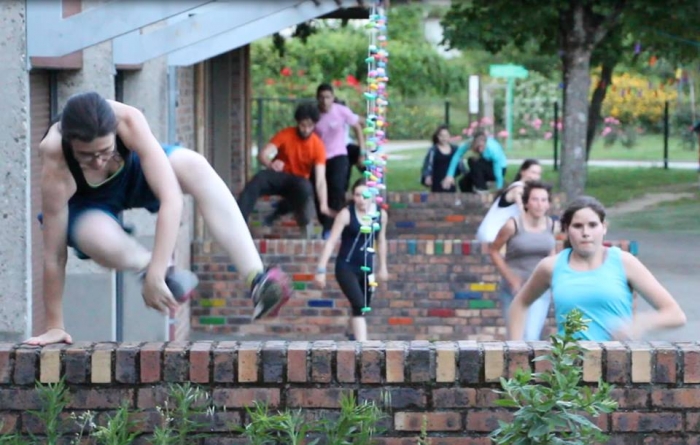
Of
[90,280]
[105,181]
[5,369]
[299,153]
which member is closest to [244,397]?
[5,369]

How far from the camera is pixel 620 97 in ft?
123

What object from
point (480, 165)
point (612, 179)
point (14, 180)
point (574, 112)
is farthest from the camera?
point (612, 179)

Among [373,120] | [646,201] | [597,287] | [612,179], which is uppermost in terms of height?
[373,120]

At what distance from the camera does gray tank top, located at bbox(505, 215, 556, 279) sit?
862 cm

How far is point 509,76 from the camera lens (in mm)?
32188

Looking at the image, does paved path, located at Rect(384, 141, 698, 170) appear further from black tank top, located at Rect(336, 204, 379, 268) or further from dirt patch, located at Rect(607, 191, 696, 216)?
black tank top, located at Rect(336, 204, 379, 268)

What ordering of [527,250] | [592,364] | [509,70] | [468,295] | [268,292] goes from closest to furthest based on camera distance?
[592,364] → [268,292] → [527,250] → [468,295] → [509,70]

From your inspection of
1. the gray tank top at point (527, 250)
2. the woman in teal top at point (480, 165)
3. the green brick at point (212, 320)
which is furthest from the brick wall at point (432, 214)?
the gray tank top at point (527, 250)

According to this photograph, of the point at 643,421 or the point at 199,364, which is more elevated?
the point at 199,364

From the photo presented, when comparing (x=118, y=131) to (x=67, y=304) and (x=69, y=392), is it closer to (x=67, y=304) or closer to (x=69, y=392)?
(x=69, y=392)

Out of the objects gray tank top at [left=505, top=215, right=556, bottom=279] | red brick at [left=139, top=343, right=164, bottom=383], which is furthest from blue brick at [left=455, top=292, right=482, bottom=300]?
red brick at [left=139, top=343, right=164, bottom=383]

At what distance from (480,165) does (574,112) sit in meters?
1.42

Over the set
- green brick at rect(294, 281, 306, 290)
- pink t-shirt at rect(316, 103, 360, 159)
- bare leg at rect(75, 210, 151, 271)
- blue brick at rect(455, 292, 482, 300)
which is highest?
pink t-shirt at rect(316, 103, 360, 159)

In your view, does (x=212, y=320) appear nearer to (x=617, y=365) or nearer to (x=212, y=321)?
(x=212, y=321)
